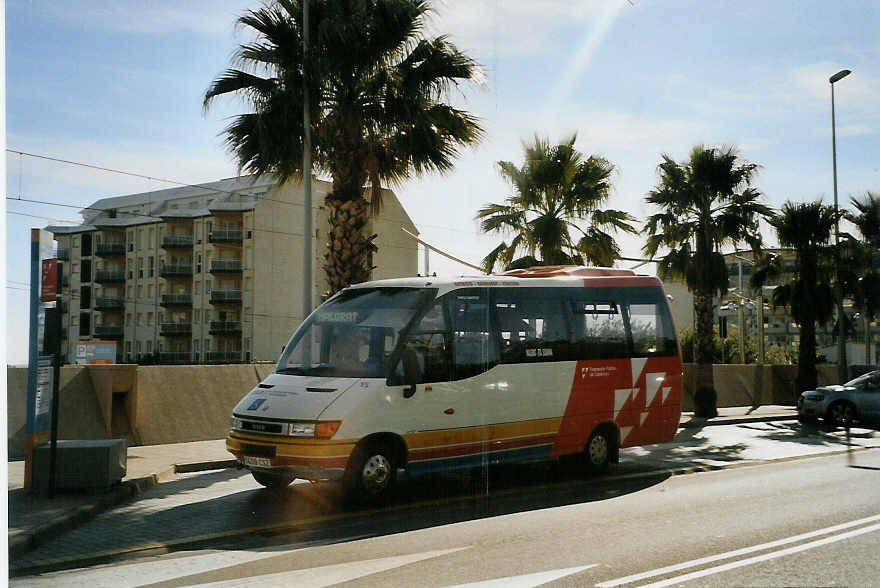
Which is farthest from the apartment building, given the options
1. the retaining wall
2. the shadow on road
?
the shadow on road

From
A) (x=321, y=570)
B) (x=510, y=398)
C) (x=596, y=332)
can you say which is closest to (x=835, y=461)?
(x=596, y=332)

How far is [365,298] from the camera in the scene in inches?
452

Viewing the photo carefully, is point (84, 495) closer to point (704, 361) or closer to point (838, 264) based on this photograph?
point (704, 361)

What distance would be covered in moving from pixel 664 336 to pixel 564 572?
28.6 feet

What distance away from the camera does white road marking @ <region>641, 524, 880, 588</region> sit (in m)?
6.38

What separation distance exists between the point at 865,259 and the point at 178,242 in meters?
60.2

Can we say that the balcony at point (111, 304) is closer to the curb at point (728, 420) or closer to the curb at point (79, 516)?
the curb at point (728, 420)

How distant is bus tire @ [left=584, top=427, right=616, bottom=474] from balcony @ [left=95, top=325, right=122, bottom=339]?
75150mm

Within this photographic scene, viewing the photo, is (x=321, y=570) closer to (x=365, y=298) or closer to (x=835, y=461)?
(x=365, y=298)

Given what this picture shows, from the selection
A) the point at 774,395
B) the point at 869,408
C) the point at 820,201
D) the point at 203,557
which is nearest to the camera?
the point at 203,557

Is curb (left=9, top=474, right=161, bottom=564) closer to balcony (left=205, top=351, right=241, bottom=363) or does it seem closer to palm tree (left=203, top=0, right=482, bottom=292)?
palm tree (left=203, top=0, right=482, bottom=292)

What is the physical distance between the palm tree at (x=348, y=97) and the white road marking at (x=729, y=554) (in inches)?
392

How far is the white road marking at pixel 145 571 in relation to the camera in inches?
260

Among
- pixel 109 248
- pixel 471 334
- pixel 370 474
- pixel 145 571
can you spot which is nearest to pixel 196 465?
pixel 370 474
